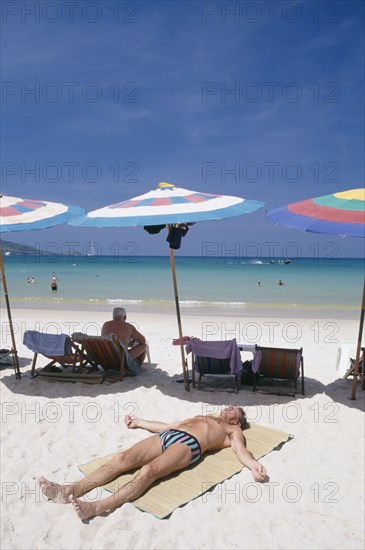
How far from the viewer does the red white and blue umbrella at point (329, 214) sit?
4.56 m

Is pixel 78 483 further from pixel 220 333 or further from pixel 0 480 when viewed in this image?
pixel 220 333

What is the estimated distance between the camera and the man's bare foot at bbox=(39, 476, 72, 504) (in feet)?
10.4

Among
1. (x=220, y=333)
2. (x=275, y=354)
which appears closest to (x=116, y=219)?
(x=275, y=354)

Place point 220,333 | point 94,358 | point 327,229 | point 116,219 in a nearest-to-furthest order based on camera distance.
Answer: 1. point 327,229
2. point 116,219
3. point 94,358
4. point 220,333

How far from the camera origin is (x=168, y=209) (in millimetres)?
5254

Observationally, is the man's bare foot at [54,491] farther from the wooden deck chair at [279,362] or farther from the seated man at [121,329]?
the seated man at [121,329]

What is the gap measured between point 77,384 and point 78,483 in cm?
289

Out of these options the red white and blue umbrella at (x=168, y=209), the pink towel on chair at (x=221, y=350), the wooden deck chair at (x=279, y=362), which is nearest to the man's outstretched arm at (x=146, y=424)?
the pink towel on chair at (x=221, y=350)

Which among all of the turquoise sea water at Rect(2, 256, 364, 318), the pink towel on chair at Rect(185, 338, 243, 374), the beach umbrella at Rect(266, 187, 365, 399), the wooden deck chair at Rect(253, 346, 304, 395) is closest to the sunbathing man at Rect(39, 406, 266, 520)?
the pink towel on chair at Rect(185, 338, 243, 374)

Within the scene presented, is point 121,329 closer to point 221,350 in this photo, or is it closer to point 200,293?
point 221,350

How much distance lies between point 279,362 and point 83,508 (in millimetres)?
3296

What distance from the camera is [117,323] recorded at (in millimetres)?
6465

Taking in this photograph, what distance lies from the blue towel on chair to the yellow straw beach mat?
2.34 m

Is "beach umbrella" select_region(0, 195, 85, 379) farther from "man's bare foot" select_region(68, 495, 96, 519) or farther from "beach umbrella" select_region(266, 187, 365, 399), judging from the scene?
"man's bare foot" select_region(68, 495, 96, 519)
